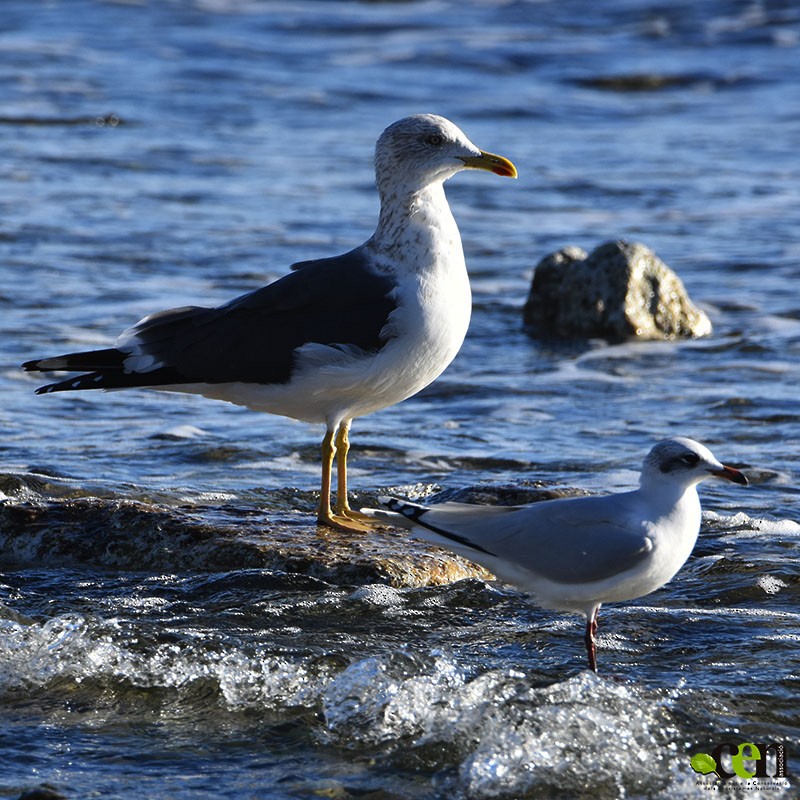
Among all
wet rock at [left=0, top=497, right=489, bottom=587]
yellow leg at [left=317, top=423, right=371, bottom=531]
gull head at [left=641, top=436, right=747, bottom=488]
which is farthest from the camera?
yellow leg at [left=317, top=423, right=371, bottom=531]

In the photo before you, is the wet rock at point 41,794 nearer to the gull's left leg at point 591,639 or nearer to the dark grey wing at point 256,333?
the gull's left leg at point 591,639

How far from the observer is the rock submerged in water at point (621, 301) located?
34.9ft

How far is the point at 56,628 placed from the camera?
519 cm

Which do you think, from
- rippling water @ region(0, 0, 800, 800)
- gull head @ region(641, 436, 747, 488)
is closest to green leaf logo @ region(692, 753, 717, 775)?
rippling water @ region(0, 0, 800, 800)

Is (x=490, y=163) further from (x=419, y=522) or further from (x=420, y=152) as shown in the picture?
(x=419, y=522)

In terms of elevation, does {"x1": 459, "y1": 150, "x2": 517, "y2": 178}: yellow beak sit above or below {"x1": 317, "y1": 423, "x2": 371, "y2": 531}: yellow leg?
above

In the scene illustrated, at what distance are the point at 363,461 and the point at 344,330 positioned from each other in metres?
1.88

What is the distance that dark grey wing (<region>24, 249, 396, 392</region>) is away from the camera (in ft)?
20.0

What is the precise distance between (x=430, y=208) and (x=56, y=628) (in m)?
2.38

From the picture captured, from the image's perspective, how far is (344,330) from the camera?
6074 millimetres

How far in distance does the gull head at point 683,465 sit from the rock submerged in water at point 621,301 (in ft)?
18.1

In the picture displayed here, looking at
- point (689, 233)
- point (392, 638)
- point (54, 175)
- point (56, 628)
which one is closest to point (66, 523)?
point (56, 628)

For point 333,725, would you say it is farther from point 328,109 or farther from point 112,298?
point 328,109

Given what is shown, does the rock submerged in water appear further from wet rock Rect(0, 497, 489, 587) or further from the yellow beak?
wet rock Rect(0, 497, 489, 587)
